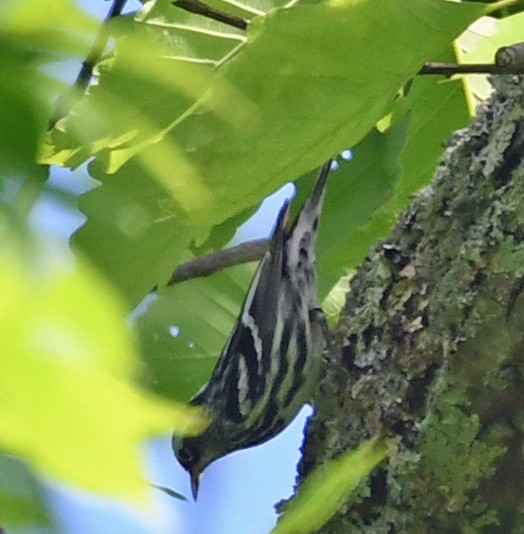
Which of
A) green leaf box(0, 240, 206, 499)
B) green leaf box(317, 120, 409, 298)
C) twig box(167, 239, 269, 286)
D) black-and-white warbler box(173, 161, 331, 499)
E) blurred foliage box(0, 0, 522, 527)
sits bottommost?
green leaf box(0, 240, 206, 499)

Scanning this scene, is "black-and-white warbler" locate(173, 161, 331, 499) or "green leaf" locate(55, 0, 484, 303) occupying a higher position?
"black-and-white warbler" locate(173, 161, 331, 499)

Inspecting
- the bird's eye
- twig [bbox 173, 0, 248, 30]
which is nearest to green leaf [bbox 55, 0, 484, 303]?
twig [bbox 173, 0, 248, 30]

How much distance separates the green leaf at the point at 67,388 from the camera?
139mm

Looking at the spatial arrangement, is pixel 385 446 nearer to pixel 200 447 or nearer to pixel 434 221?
pixel 434 221

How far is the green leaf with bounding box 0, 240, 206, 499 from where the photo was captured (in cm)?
14

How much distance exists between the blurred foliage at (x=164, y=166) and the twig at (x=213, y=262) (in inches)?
0.9

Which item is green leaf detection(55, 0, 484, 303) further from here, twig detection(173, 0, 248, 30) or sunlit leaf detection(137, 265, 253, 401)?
sunlit leaf detection(137, 265, 253, 401)

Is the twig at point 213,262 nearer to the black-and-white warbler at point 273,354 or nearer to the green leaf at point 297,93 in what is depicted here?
the black-and-white warbler at point 273,354

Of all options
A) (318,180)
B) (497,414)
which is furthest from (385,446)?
(318,180)

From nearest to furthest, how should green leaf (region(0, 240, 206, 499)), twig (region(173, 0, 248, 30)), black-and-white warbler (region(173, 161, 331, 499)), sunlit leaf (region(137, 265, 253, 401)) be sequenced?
green leaf (region(0, 240, 206, 499)) < twig (region(173, 0, 248, 30)) < sunlit leaf (region(137, 265, 253, 401)) < black-and-white warbler (region(173, 161, 331, 499))

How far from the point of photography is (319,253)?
124 cm

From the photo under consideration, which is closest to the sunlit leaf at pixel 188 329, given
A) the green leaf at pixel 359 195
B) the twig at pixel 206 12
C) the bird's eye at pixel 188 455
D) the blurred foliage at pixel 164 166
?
the blurred foliage at pixel 164 166

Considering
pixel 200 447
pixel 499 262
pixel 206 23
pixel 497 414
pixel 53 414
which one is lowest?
pixel 53 414

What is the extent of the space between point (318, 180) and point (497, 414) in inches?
16.2
